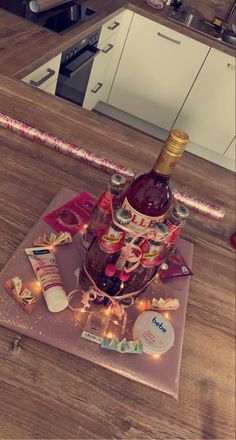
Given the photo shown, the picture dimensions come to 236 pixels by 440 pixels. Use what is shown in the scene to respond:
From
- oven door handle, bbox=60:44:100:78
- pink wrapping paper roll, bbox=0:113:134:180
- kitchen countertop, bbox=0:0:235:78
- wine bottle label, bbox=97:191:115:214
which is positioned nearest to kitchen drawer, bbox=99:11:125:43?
kitchen countertop, bbox=0:0:235:78

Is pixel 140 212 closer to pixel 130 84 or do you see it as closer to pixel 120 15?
pixel 120 15

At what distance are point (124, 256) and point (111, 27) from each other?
222 cm

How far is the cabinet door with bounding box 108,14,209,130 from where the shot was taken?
2623 mm

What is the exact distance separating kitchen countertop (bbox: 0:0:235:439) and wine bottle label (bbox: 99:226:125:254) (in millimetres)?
176

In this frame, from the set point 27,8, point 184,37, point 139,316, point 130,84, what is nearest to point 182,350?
point 139,316

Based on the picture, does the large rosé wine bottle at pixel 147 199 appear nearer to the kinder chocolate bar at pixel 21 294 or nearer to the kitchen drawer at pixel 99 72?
the kinder chocolate bar at pixel 21 294

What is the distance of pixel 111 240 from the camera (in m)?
0.57

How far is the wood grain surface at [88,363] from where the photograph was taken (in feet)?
1.75

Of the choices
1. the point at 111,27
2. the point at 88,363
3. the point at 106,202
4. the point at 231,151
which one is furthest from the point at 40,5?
the point at 231,151

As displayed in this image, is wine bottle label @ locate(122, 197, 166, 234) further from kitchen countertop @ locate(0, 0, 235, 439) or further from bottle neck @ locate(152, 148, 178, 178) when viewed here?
kitchen countertop @ locate(0, 0, 235, 439)

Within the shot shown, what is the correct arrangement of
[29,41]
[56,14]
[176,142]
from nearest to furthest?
[176,142]
[29,41]
[56,14]

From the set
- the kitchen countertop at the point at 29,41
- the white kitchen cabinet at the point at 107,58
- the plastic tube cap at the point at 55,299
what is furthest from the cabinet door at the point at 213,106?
the plastic tube cap at the point at 55,299

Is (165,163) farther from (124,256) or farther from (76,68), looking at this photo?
(76,68)

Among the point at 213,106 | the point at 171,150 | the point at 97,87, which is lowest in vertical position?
the point at 97,87
